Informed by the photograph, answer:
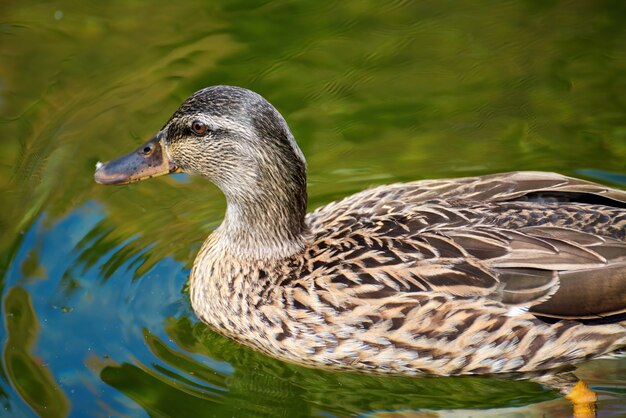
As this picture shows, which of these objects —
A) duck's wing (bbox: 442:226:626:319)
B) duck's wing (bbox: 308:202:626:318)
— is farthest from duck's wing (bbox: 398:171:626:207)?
duck's wing (bbox: 442:226:626:319)

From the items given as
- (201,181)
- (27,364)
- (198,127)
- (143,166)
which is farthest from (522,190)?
(27,364)

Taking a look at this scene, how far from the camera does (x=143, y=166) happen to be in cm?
675

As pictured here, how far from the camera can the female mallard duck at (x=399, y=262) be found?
20.1 ft

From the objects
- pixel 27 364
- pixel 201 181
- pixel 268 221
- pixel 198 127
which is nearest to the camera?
pixel 198 127

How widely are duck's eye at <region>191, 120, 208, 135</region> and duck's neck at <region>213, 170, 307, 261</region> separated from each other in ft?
1.66

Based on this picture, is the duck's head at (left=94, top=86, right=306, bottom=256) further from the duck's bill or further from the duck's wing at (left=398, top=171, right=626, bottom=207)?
the duck's wing at (left=398, top=171, right=626, bottom=207)

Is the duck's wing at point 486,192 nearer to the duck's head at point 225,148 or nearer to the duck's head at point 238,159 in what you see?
the duck's head at point 238,159

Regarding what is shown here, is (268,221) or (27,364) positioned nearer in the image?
(27,364)

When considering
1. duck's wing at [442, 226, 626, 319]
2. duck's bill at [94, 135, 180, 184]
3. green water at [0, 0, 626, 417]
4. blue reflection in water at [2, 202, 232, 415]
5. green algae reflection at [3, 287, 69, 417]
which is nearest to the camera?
duck's wing at [442, 226, 626, 319]

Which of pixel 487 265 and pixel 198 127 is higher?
pixel 198 127

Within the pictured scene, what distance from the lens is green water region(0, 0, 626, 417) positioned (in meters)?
6.43

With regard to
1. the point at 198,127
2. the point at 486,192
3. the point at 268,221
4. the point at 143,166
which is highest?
the point at 198,127

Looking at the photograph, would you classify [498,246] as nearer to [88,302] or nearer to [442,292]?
[442,292]

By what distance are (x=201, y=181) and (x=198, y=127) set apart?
190 cm
